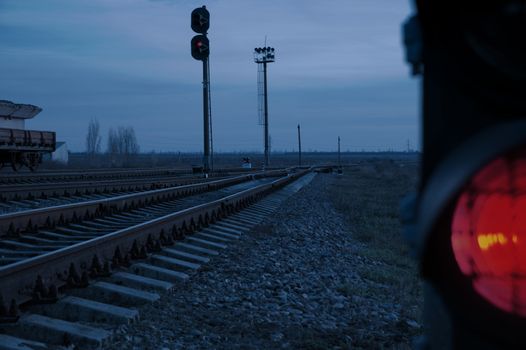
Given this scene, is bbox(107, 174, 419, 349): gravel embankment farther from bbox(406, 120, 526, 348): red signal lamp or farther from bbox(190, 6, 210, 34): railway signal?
bbox(190, 6, 210, 34): railway signal

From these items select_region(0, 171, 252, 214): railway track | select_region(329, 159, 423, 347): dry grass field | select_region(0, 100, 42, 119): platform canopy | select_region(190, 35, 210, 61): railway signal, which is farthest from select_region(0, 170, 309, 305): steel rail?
select_region(0, 100, 42, 119): platform canopy

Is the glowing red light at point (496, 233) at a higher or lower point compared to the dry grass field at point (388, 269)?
higher

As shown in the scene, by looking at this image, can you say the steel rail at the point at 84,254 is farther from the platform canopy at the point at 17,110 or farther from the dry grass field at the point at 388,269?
the platform canopy at the point at 17,110

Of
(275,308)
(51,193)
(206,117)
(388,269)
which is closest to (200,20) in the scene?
(206,117)

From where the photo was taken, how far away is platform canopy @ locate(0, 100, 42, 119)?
113ft

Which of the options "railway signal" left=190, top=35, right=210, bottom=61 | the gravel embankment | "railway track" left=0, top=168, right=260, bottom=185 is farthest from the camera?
"railway signal" left=190, top=35, right=210, bottom=61

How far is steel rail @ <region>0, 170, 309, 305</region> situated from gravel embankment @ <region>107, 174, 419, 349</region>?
98 centimetres

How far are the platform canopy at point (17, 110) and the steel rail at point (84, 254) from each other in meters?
25.0

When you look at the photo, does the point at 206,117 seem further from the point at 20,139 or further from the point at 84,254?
the point at 84,254

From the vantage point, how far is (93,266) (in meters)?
7.13

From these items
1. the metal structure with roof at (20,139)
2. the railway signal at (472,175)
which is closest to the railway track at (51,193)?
the metal structure with roof at (20,139)

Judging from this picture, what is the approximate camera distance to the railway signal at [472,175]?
1.23 meters

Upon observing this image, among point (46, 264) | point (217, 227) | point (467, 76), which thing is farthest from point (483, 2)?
point (217, 227)

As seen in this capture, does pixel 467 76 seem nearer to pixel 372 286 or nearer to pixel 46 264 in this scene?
pixel 46 264
